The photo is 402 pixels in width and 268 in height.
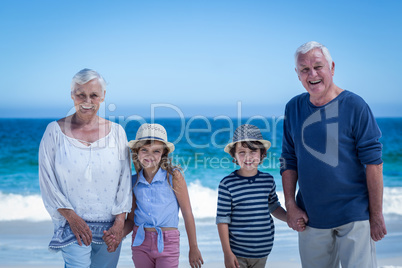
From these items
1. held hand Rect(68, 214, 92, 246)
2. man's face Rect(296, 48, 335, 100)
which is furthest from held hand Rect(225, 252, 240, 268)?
man's face Rect(296, 48, 335, 100)

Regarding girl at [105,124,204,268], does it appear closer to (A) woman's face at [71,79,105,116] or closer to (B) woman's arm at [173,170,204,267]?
(B) woman's arm at [173,170,204,267]

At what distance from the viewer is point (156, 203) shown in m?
2.79

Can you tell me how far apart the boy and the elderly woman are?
617mm

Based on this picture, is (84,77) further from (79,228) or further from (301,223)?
(301,223)

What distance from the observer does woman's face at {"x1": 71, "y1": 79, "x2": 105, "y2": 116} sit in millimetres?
2619

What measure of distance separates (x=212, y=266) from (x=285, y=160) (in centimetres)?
183

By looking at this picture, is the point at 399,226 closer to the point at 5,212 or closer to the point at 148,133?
the point at 148,133

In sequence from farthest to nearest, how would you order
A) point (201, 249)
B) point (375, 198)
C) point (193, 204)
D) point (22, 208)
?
point (193, 204) → point (22, 208) → point (201, 249) → point (375, 198)

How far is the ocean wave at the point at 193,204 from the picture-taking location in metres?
7.27

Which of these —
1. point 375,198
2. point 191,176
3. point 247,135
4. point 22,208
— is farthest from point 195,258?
point 191,176

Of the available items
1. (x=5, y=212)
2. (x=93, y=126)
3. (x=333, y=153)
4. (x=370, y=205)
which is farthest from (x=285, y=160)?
(x=5, y=212)

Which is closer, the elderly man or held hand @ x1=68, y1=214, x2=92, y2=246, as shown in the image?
the elderly man

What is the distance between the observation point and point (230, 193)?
278 cm

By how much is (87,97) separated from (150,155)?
1.79ft
